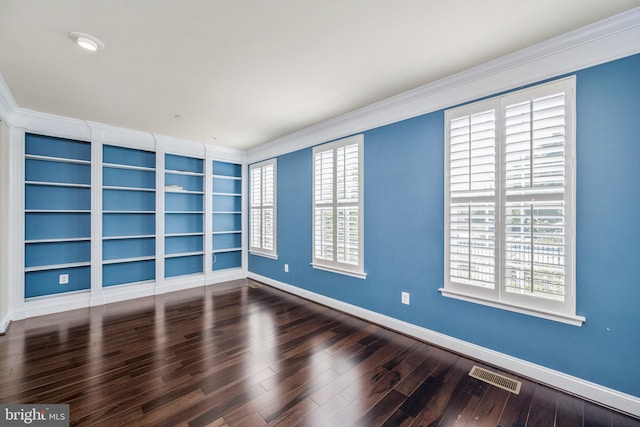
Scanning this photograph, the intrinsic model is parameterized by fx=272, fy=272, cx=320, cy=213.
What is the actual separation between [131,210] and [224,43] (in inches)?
140

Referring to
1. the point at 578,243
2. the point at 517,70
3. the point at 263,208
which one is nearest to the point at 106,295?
the point at 263,208

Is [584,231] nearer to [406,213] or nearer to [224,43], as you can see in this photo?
[406,213]

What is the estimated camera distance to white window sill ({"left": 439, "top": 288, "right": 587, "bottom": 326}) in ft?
6.61

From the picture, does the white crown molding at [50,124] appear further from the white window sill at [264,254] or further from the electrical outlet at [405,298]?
the electrical outlet at [405,298]

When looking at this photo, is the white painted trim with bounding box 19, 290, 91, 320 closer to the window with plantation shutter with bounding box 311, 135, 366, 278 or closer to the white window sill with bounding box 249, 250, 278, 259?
the white window sill with bounding box 249, 250, 278, 259

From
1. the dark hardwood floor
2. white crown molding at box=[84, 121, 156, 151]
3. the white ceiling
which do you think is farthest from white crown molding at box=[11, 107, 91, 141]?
the dark hardwood floor

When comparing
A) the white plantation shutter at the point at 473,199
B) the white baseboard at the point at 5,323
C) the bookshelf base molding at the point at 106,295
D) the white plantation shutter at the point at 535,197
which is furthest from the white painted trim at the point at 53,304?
the white plantation shutter at the point at 535,197

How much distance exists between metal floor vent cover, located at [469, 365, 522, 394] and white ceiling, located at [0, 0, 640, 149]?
8.77 feet

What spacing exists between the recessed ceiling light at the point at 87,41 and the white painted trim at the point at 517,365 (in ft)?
12.0

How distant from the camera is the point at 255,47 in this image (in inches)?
85.2

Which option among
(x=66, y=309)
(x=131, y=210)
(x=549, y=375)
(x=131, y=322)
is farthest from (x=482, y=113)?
(x=66, y=309)

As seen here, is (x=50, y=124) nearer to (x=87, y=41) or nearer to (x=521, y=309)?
(x=87, y=41)

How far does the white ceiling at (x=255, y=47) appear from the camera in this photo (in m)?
1.76

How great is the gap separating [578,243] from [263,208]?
4480 millimetres
